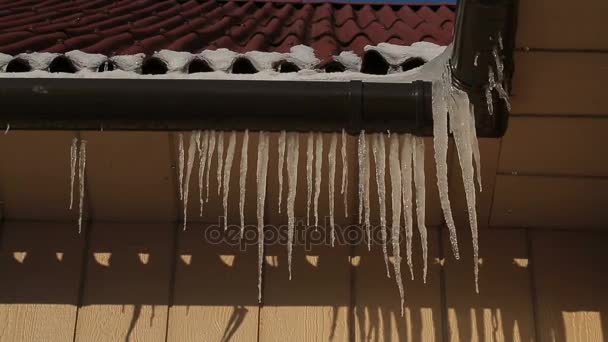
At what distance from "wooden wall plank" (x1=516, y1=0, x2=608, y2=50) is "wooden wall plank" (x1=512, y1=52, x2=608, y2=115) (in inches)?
1.6

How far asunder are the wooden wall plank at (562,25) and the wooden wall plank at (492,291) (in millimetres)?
1013

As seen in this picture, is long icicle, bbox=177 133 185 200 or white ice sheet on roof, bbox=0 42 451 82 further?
long icicle, bbox=177 133 185 200

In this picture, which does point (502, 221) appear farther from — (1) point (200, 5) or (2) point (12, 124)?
(1) point (200, 5)

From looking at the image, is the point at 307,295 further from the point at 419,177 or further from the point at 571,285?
the point at 571,285

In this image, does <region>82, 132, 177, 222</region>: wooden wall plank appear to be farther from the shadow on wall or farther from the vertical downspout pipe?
the vertical downspout pipe

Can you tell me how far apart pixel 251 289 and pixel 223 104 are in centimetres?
87

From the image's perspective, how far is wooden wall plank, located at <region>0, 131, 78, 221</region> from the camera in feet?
9.71

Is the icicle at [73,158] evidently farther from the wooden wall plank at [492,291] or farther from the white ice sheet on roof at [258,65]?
the wooden wall plank at [492,291]

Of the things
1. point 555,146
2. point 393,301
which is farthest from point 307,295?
point 555,146

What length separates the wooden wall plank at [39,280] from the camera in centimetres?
307

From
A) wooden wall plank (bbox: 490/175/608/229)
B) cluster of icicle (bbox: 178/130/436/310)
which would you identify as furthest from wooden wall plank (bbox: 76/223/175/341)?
wooden wall plank (bbox: 490/175/608/229)
